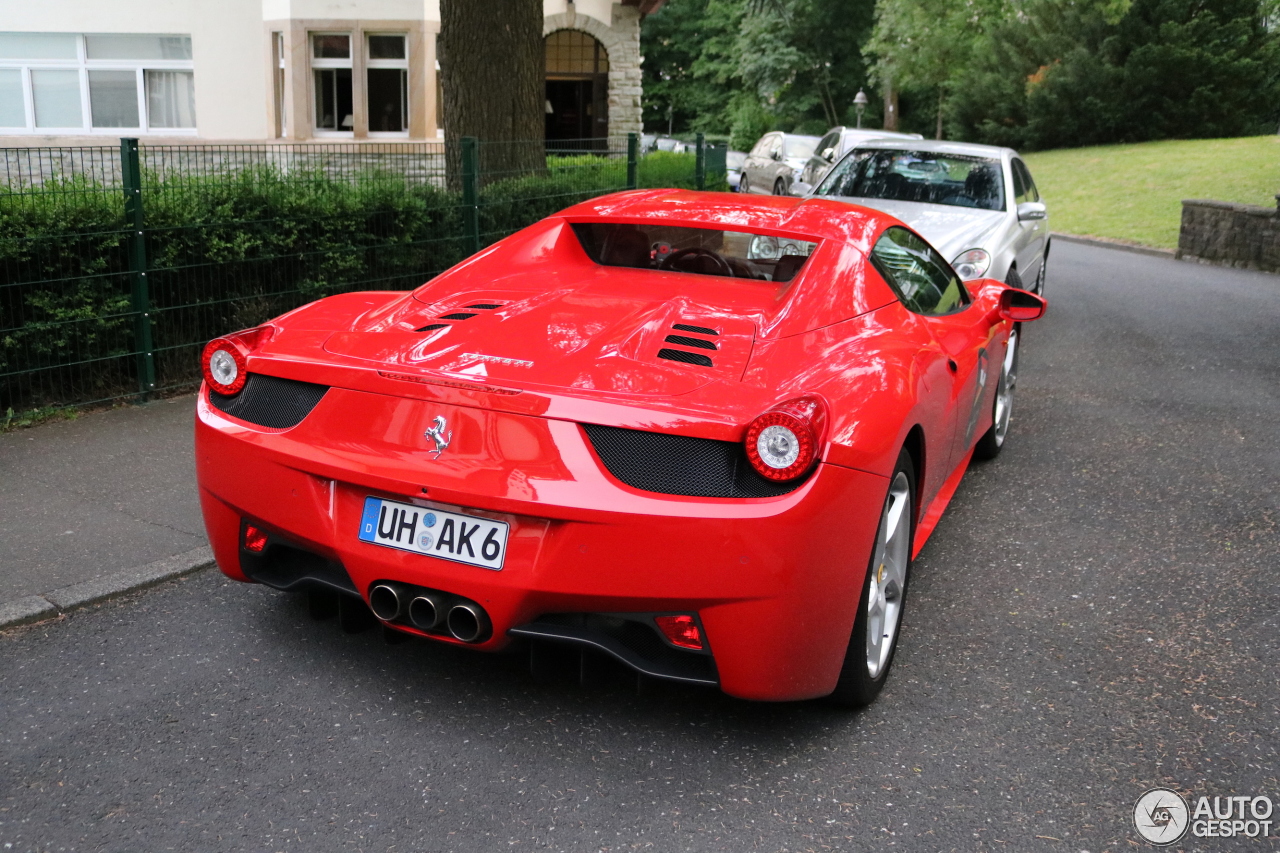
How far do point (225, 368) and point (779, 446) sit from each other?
173cm

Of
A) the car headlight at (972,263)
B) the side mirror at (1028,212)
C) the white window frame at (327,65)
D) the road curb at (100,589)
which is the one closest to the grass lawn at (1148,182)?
the side mirror at (1028,212)

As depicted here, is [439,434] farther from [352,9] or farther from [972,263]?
[352,9]

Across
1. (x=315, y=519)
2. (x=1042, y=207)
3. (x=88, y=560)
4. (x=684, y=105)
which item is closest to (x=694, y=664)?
(x=315, y=519)

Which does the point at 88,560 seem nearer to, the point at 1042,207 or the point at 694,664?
the point at 694,664

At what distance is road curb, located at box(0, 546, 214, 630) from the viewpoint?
13.0 ft

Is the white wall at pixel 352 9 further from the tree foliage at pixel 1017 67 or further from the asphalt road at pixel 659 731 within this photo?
the asphalt road at pixel 659 731

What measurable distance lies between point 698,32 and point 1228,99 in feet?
97.7

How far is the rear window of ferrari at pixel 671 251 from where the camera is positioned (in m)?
4.45

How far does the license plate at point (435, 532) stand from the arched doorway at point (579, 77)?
2428 cm

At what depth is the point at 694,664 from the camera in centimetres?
311

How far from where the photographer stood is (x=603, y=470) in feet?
9.83

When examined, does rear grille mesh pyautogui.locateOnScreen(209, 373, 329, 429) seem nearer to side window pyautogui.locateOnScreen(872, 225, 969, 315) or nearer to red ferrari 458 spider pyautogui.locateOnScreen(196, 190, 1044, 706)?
red ferrari 458 spider pyautogui.locateOnScreen(196, 190, 1044, 706)

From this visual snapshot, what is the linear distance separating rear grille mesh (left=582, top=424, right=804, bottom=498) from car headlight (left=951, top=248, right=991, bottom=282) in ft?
20.4

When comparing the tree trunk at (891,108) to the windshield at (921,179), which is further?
the tree trunk at (891,108)
